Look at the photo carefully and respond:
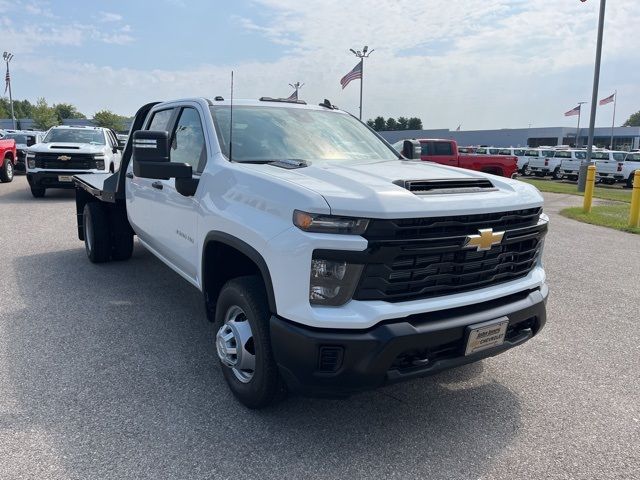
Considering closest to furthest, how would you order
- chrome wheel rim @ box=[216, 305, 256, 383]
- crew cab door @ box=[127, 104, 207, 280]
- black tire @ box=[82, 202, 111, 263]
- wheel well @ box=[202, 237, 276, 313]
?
chrome wheel rim @ box=[216, 305, 256, 383] < wheel well @ box=[202, 237, 276, 313] < crew cab door @ box=[127, 104, 207, 280] < black tire @ box=[82, 202, 111, 263]

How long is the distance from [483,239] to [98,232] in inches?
204

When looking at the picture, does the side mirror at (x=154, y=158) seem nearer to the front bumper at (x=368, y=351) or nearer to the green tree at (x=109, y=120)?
the front bumper at (x=368, y=351)

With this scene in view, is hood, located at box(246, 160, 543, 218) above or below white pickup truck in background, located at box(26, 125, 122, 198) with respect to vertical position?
above

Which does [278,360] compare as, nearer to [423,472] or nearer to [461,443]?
[423,472]

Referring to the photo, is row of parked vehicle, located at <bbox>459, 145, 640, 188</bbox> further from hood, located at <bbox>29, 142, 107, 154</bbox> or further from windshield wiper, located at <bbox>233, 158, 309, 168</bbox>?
windshield wiper, located at <bbox>233, 158, 309, 168</bbox>

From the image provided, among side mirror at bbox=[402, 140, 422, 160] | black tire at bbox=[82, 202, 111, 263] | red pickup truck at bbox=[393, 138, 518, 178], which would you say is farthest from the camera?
red pickup truck at bbox=[393, 138, 518, 178]

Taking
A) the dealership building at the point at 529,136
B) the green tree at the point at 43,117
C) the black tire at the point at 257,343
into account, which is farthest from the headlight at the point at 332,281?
the green tree at the point at 43,117

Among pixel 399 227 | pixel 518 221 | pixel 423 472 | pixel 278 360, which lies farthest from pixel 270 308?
pixel 518 221

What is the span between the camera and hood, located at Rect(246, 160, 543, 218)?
8.71 feet

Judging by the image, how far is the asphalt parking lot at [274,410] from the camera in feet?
9.14

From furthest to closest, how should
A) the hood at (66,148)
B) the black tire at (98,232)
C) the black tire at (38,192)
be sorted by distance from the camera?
1. the black tire at (38,192)
2. the hood at (66,148)
3. the black tire at (98,232)

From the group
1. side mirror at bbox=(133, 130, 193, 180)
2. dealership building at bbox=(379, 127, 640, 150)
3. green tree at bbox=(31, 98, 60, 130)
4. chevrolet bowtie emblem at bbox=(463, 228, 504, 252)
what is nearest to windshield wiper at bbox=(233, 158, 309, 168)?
side mirror at bbox=(133, 130, 193, 180)

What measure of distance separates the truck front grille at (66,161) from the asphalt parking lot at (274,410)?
8.40m

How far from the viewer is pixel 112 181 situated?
20.0 ft
